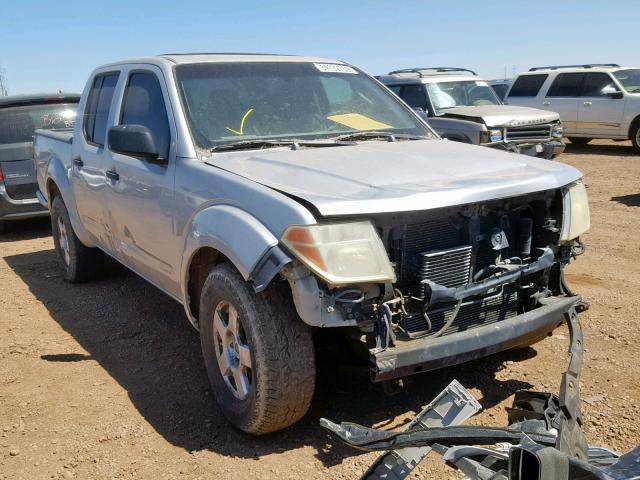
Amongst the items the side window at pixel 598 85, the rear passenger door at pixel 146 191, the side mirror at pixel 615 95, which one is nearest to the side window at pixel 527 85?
the side window at pixel 598 85

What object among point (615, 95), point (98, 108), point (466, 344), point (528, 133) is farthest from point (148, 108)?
point (615, 95)

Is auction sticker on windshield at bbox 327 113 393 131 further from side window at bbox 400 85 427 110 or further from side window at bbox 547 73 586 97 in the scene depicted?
side window at bbox 547 73 586 97

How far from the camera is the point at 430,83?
11719mm

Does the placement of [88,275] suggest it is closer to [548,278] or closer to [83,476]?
[83,476]

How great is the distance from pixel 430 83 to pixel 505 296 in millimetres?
8933

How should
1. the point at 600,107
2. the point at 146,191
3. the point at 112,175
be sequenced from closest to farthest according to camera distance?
1. the point at 146,191
2. the point at 112,175
3. the point at 600,107

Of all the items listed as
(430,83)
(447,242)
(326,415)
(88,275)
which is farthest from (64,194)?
(430,83)

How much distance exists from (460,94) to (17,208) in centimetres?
767

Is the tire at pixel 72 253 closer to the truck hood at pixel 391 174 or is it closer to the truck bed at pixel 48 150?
the truck bed at pixel 48 150

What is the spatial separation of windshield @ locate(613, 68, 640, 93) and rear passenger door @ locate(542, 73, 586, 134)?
768 millimetres

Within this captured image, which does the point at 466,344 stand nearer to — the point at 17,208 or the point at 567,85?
the point at 17,208

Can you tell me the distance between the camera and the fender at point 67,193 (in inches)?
218

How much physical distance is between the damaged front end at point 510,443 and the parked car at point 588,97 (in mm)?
13151

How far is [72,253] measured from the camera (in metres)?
5.91
